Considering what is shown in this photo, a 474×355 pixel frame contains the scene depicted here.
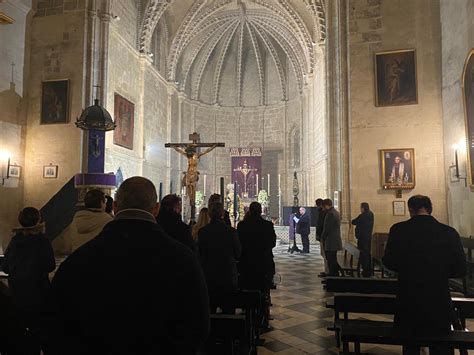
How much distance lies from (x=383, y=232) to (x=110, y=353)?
935 cm

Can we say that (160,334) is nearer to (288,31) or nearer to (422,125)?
(422,125)

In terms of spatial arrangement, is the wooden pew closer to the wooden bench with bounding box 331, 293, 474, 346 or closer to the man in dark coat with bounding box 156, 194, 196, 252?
the man in dark coat with bounding box 156, 194, 196, 252

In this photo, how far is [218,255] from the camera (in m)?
4.06

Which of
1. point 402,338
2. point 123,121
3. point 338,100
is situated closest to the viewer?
point 402,338

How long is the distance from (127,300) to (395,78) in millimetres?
10155

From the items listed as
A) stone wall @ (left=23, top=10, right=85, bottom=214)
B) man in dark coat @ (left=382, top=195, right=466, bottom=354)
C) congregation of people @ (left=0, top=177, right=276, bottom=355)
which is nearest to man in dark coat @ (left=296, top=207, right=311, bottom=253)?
stone wall @ (left=23, top=10, right=85, bottom=214)

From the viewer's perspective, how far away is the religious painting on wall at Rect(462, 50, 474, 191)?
6.95 meters

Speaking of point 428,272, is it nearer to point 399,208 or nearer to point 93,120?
point 399,208

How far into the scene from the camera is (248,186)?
83.8ft

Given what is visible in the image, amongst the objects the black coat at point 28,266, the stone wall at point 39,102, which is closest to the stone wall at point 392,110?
the black coat at point 28,266

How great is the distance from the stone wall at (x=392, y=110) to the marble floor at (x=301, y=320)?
2.79 metres

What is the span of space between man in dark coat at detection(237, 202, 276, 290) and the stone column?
231 inches

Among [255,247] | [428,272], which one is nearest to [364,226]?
[255,247]

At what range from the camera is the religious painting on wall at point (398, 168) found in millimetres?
9625
